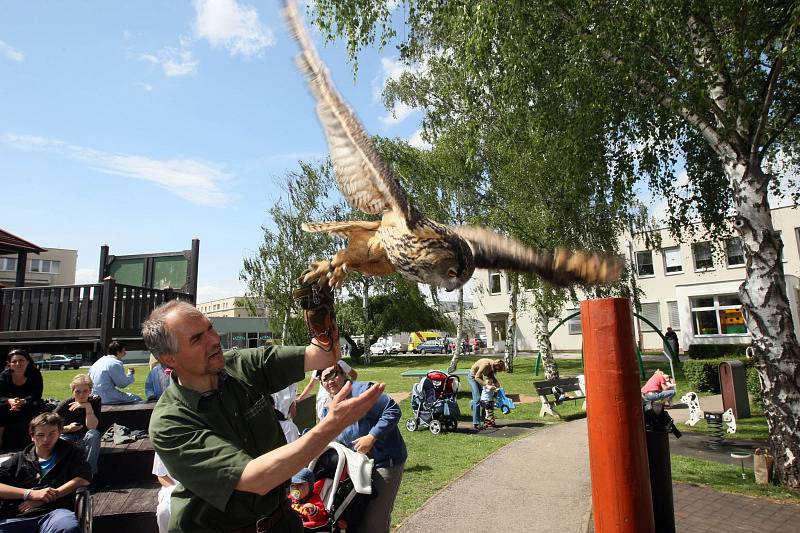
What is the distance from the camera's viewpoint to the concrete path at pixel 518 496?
4797 millimetres

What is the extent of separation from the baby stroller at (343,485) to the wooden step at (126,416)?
3.37 m

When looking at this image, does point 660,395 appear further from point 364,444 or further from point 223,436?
point 223,436

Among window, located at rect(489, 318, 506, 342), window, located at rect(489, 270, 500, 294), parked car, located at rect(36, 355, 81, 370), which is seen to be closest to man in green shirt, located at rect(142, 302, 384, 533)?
Result: window, located at rect(489, 270, 500, 294)

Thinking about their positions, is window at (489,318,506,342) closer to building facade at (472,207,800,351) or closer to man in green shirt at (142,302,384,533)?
building facade at (472,207,800,351)

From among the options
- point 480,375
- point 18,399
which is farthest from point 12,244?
point 480,375

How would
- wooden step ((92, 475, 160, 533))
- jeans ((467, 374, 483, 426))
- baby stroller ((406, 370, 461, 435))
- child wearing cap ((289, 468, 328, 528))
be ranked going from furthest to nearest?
jeans ((467, 374, 483, 426))
baby stroller ((406, 370, 461, 435))
wooden step ((92, 475, 160, 533))
child wearing cap ((289, 468, 328, 528))

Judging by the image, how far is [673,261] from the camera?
31.6 metres

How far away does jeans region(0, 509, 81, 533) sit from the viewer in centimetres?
353

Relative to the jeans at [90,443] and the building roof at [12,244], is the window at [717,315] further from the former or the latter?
the building roof at [12,244]

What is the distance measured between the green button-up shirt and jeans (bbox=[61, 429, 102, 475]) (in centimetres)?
362

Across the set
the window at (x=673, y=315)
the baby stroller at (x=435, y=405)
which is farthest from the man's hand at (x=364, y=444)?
the window at (x=673, y=315)

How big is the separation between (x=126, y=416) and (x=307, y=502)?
3.71m

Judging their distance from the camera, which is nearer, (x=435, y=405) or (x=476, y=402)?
(x=435, y=405)

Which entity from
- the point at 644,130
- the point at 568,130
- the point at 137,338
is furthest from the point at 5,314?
the point at 644,130
